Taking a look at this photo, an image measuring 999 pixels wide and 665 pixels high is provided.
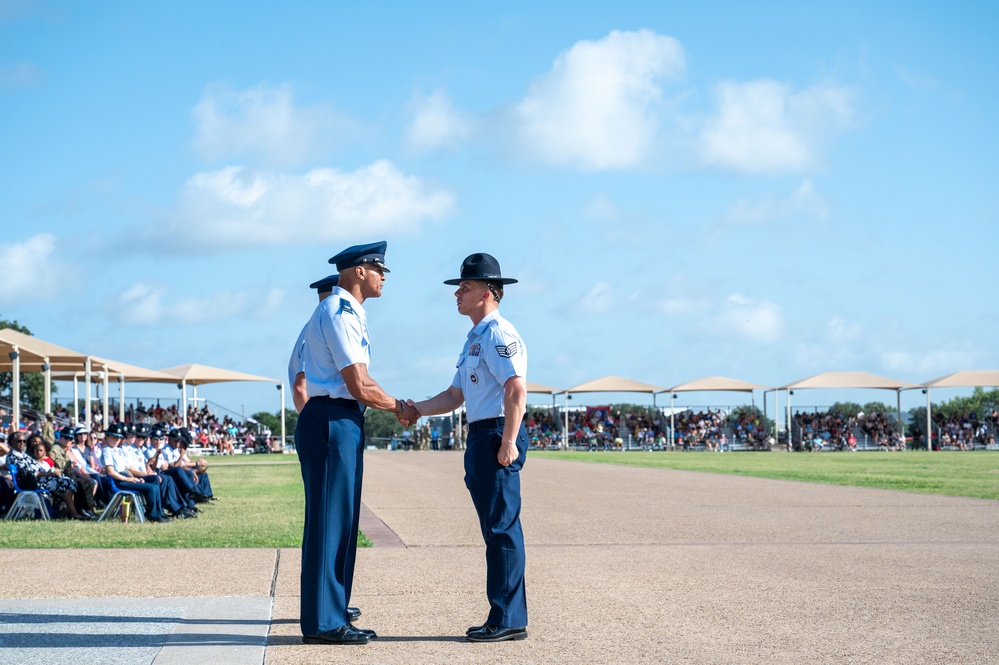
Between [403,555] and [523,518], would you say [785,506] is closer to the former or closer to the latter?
[523,518]

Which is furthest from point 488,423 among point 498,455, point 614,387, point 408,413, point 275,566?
point 614,387

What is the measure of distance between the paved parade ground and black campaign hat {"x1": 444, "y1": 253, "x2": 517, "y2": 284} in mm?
1850

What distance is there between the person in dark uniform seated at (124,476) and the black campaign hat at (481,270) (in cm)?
854

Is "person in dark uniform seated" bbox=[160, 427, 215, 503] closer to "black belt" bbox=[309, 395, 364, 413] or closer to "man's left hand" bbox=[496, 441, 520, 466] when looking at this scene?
"black belt" bbox=[309, 395, 364, 413]

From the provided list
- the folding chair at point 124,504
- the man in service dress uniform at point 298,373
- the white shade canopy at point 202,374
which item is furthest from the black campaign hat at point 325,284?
the white shade canopy at point 202,374

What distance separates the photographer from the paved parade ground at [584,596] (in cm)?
546

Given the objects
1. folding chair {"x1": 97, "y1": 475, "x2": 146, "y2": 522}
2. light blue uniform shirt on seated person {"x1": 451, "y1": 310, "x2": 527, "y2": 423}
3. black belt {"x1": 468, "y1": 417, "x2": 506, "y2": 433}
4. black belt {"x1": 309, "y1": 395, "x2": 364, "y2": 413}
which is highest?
light blue uniform shirt on seated person {"x1": 451, "y1": 310, "x2": 527, "y2": 423}

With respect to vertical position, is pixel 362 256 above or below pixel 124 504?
above

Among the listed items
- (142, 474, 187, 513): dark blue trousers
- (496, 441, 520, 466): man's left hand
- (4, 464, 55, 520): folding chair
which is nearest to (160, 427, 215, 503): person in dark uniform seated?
(142, 474, 187, 513): dark blue trousers

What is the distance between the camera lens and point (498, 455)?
18.9 ft

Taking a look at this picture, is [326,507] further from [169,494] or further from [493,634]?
[169,494]

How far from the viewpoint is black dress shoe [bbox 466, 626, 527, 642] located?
5660 millimetres

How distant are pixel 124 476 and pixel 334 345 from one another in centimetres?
951

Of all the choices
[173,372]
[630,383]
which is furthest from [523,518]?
[630,383]
